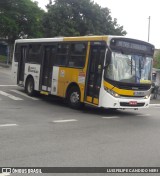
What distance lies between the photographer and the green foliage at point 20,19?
4676 cm

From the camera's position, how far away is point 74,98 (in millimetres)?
15492

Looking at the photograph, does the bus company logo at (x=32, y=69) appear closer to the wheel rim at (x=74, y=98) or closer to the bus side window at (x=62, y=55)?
the bus side window at (x=62, y=55)

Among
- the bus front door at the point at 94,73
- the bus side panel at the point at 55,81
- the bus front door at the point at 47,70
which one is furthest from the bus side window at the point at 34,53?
the bus front door at the point at 94,73

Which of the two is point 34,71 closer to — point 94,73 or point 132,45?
point 94,73

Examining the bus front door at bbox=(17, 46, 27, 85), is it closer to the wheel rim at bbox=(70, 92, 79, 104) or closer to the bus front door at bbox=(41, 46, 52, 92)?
the bus front door at bbox=(41, 46, 52, 92)

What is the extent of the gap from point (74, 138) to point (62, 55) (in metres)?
7.46

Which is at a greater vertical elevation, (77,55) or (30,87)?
(77,55)

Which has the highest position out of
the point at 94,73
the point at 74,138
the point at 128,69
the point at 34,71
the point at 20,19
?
the point at 20,19

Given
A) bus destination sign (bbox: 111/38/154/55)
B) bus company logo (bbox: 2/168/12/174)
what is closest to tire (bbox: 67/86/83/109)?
bus destination sign (bbox: 111/38/154/55)

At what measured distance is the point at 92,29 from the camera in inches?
1788

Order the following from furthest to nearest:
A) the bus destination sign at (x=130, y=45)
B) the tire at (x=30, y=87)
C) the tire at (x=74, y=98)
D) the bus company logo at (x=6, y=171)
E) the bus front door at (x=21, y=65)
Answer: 1. the bus front door at (x=21, y=65)
2. the tire at (x=30, y=87)
3. the tire at (x=74, y=98)
4. the bus destination sign at (x=130, y=45)
5. the bus company logo at (x=6, y=171)

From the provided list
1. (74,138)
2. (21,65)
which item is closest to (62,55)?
(21,65)

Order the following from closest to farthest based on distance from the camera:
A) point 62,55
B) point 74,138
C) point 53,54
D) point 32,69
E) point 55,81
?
point 74,138, point 62,55, point 55,81, point 53,54, point 32,69

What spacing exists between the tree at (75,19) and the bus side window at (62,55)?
1068 inches
